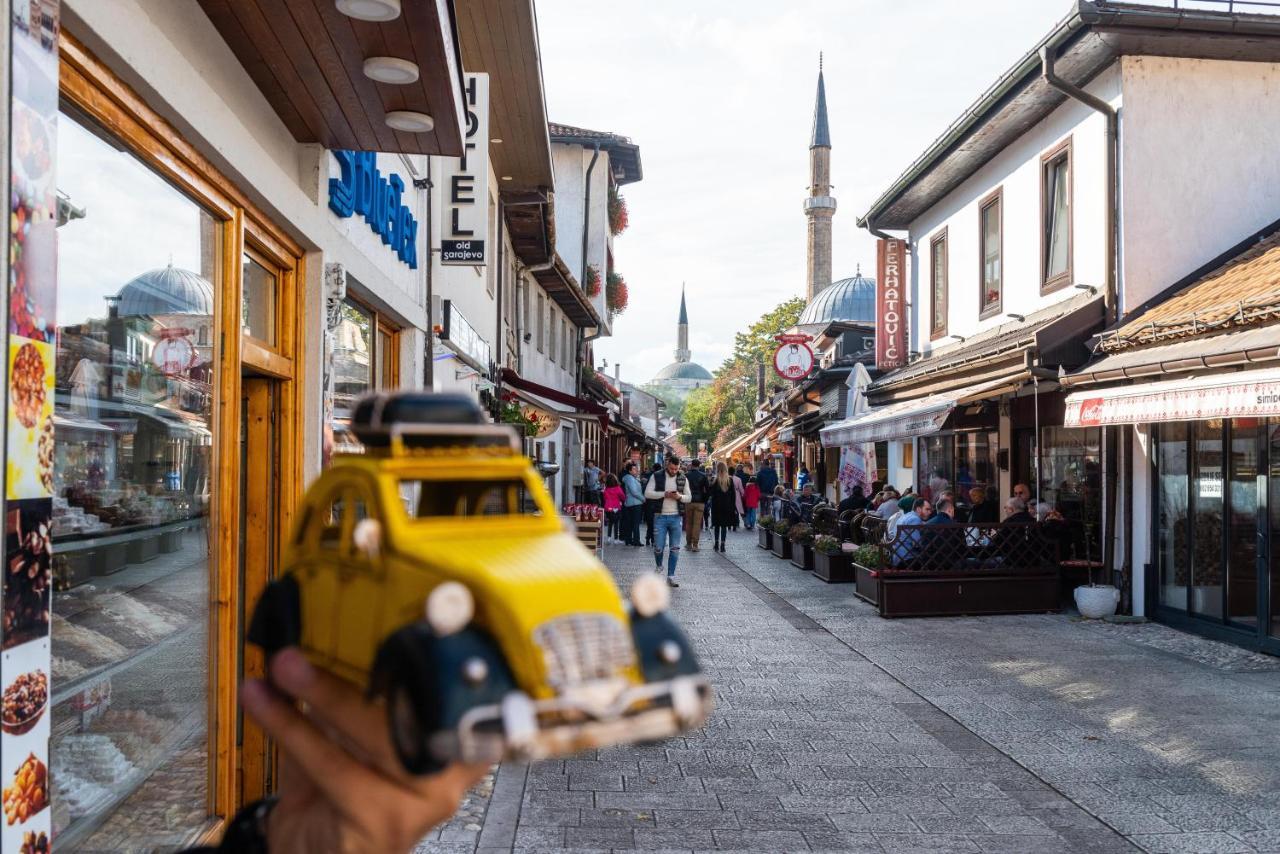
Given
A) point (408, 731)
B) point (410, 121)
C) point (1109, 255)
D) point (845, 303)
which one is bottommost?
point (408, 731)

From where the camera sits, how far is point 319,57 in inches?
179

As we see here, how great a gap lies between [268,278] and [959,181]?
50.9 ft

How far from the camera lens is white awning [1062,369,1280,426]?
29.1 ft

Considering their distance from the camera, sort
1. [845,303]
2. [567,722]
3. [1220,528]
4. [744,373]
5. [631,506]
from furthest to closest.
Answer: [744,373], [845,303], [631,506], [1220,528], [567,722]

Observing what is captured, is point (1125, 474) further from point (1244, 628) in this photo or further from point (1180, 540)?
point (1244, 628)

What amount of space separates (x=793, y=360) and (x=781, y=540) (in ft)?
34.2

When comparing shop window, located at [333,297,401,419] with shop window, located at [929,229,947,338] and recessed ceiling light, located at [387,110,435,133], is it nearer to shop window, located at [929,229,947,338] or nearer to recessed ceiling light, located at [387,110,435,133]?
recessed ceiling light, located at [387,110,435,133]

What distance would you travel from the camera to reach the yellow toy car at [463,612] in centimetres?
112

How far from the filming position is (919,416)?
566 inches

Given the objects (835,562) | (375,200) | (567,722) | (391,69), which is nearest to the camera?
(567,722)

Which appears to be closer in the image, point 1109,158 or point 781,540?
point 1109,158

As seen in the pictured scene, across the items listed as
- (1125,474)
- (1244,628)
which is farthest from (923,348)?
(1244,628)

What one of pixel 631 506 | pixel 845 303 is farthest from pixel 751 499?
pixel 845 303

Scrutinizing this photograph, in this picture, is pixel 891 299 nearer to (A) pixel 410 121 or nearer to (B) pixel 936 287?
(B) pixel 936 287
